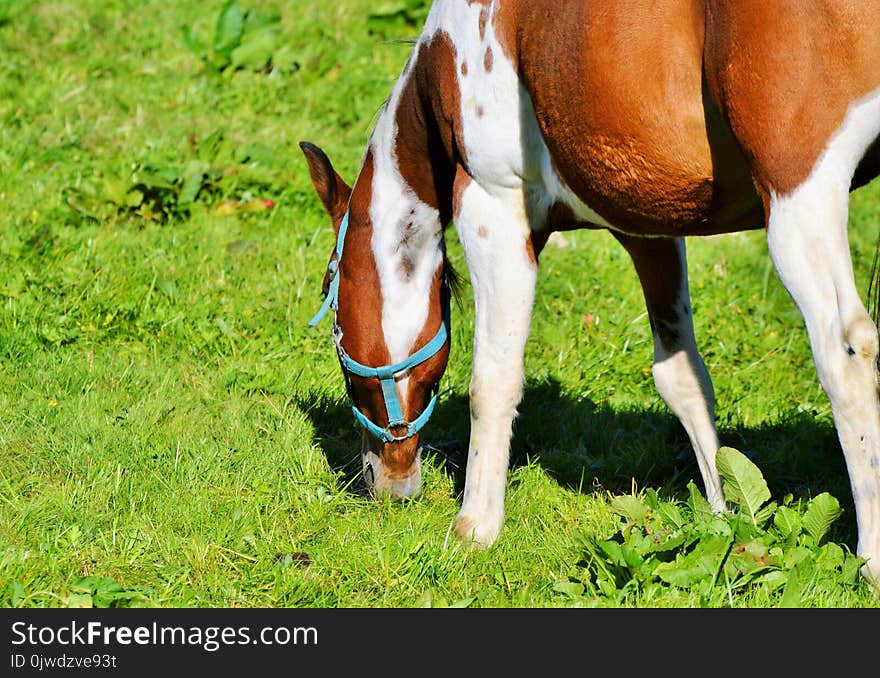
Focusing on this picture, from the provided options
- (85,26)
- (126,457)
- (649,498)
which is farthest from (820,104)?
(85,26)

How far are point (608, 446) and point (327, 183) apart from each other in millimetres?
1570

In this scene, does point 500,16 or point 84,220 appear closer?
point 500,16

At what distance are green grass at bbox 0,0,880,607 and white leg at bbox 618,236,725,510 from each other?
0.22m

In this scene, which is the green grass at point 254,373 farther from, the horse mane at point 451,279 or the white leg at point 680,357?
the horse mane at point 451,279

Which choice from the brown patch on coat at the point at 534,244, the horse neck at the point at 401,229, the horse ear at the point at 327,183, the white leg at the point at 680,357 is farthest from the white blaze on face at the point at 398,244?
the white leg at the point at 680,357

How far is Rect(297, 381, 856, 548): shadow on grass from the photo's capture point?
4383 millimetres

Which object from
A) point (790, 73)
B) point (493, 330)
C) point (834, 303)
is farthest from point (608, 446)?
point (790, 73)

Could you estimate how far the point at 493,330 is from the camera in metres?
3.75

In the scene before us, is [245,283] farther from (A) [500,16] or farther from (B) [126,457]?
(A) [500,16]

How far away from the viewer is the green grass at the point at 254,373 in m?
3.59

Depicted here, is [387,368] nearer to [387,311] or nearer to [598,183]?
[387,311]

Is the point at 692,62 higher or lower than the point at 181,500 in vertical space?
higher

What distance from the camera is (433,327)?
4.07 m
